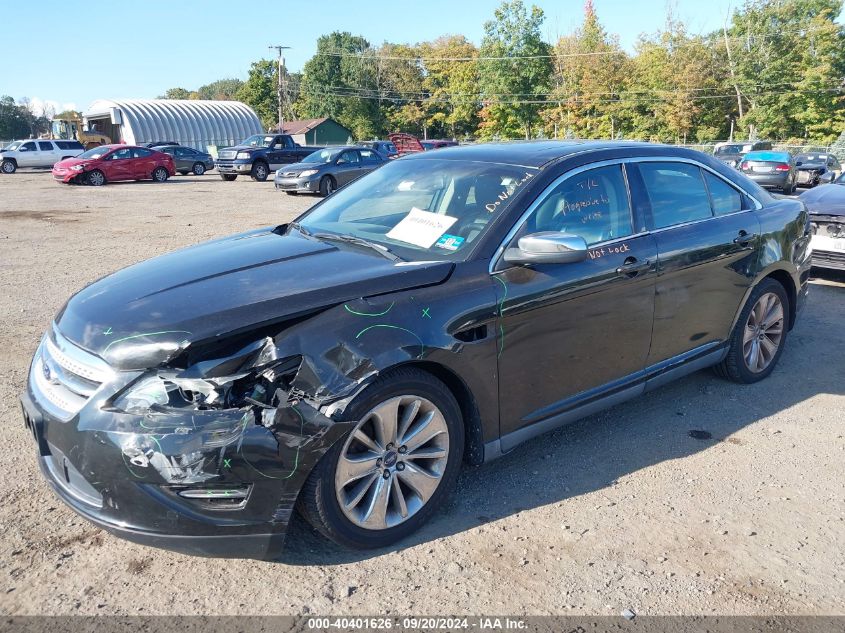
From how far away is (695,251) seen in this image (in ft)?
14.1

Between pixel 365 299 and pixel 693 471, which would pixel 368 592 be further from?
pixel 693 471

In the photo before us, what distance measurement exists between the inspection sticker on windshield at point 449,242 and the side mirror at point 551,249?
0.28 m

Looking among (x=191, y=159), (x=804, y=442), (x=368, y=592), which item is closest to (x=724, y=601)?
(x=368, y=592)

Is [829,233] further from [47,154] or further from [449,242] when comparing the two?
[47,154]

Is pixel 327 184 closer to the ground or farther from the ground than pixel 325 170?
closer to the ground

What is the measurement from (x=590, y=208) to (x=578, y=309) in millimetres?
627

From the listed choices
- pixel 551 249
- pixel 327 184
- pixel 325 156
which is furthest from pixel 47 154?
pixel 551 249

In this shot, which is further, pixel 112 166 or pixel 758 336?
pixel 112 166

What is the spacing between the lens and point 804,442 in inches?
165

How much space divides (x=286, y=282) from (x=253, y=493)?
0.95 m

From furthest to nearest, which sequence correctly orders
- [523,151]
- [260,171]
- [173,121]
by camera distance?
[173,121], [260,171], [523,151]

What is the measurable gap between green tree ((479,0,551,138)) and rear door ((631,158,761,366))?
54654 mm

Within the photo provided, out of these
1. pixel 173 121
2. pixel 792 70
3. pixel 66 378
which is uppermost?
pixel 792 70

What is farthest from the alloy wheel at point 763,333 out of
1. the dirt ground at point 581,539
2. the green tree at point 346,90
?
the green tree at point 346,90
